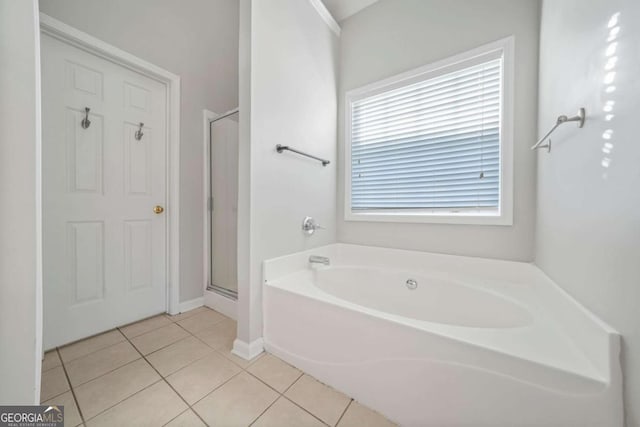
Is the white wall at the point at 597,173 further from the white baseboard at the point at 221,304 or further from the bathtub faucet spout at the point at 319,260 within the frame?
the white baseboard at the point at 221,304

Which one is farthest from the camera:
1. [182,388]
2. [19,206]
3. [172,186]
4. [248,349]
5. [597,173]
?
[172,186]

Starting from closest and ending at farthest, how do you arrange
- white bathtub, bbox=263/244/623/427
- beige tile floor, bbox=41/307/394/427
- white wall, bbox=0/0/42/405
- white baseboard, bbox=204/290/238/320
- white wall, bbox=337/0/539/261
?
1. white wall, bbox=0/0/42/405
2. white bathtub, bbox=263/244/623/427
3. beige tile floor, bbox=41/307/394/427
4. white wall, bbox=337/0/539/261
5. white baseboard, bbox=204/290/238/320

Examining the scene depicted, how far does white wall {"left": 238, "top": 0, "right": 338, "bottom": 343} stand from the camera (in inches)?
51.6

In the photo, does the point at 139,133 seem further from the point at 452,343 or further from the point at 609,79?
the point at 609,79

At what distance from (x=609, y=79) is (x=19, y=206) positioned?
170 centimetres

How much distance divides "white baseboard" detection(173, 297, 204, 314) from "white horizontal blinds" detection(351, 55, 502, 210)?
165cm

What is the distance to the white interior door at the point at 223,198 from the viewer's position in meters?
2.05

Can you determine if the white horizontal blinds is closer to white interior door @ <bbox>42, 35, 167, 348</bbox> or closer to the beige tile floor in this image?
the beige tile floor

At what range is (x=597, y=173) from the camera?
2.32 feet

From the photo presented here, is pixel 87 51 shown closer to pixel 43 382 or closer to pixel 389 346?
pixel 43 382

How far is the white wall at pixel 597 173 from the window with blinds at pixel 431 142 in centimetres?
35

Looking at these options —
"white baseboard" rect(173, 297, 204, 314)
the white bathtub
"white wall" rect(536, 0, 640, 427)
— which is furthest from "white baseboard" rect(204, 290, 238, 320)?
"white wall" rect(536, 0, 640, 427)

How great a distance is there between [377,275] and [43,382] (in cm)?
191

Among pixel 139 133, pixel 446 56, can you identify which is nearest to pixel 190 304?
pixel 139 133
